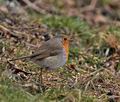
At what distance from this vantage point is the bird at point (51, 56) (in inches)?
243

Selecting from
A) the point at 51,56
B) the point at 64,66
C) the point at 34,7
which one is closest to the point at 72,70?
the point at 64,66

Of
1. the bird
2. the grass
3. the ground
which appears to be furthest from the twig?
the bird

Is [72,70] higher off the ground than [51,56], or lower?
lower

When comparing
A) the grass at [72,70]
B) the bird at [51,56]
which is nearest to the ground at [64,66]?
the grass at [72,70]

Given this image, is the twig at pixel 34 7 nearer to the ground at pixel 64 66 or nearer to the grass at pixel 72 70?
the ground at pixel 64 66

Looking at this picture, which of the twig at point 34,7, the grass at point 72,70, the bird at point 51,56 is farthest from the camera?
the twig at point 34,7

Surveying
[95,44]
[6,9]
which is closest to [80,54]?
[95,44]

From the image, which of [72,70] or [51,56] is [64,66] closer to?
[72,70]

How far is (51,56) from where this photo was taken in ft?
20.4

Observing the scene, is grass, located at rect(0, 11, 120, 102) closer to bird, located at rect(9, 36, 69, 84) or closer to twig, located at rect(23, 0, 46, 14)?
bird, located at rect(9, 36, 69, 84)

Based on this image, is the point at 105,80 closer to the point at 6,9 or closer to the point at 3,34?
the point at 3,34

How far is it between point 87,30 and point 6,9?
1.38 m

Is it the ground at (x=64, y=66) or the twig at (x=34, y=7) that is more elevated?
the twig at (x=34, y=7)

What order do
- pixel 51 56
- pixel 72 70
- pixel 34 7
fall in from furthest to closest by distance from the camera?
1. pixel 34 7
2. pixel 72 70
3. pixel 51 56
